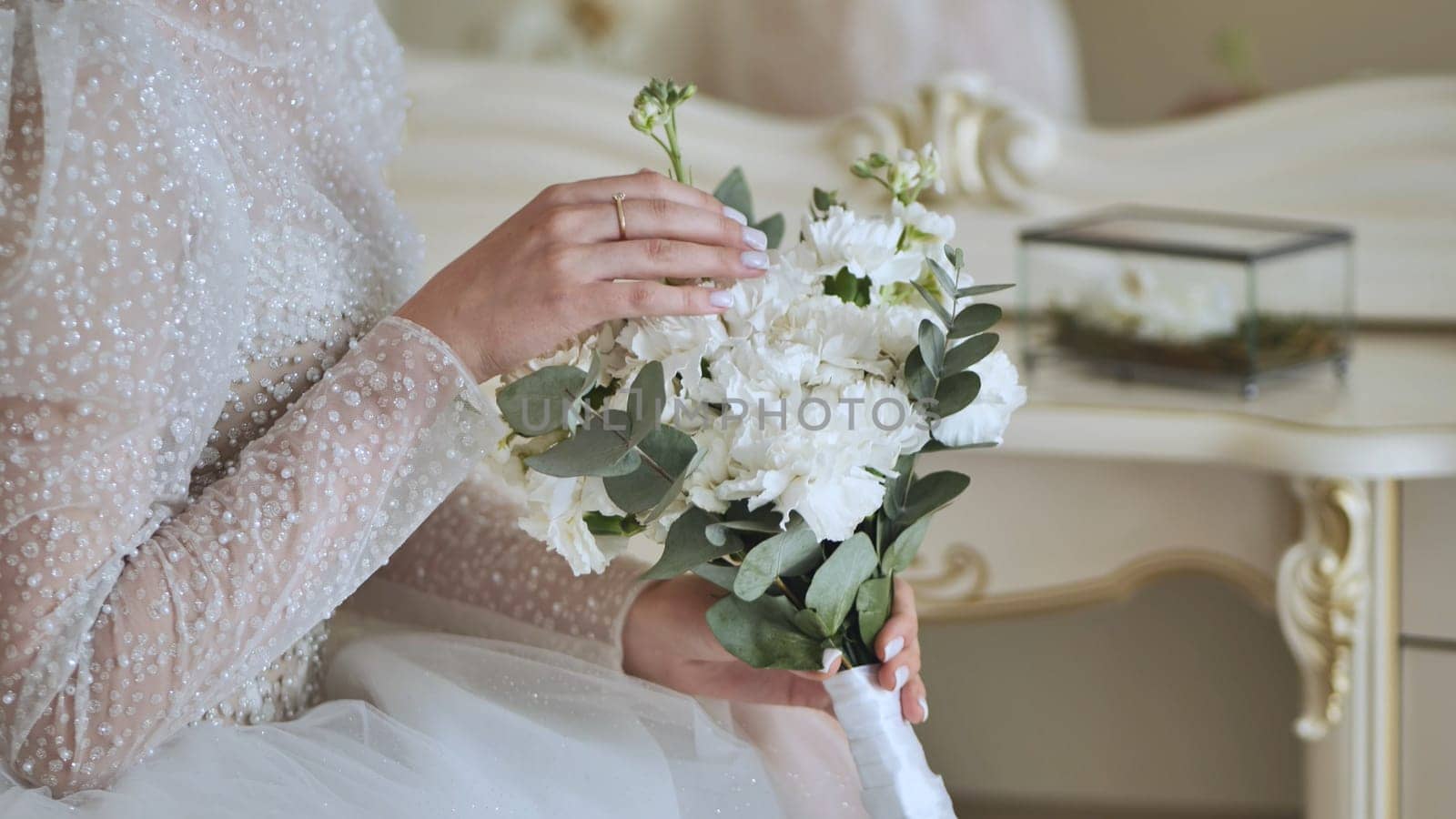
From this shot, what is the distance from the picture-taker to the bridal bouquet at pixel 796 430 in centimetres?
60

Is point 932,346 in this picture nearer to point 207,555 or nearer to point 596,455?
point 596,455

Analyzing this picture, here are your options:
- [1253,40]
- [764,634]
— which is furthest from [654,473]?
[1253,40]

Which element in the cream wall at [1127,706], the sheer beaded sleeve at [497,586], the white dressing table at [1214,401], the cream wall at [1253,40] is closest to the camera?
the sheer beaded sleeve at [497,586]

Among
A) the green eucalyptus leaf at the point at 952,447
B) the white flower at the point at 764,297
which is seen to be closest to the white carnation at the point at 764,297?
the white flower at the point at 764,297

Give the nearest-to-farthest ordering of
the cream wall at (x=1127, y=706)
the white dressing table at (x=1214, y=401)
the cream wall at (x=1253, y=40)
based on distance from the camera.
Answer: the white dressing table at (x=1214, y=401), the cream wall at (x=1253, y=40), the cream wall at (x=1127, y=706)

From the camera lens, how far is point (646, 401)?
2.00ft

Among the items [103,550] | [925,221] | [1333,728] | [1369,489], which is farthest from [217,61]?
[1333,728]

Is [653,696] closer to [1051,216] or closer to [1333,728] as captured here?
[1333,728]

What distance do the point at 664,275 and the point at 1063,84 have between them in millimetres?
900

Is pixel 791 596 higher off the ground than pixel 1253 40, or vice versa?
pixel 1253 40

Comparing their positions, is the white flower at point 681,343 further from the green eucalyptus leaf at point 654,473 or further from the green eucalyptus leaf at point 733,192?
the green eucalyptus leaf at point 733,192

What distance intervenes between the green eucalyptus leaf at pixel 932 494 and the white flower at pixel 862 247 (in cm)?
10

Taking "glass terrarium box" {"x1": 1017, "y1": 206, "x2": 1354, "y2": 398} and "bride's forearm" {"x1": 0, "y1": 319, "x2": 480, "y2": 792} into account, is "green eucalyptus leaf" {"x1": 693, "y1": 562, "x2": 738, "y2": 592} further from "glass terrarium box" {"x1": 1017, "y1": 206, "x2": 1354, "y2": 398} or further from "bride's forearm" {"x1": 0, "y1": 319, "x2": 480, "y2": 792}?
"glass terrarium box" {"x1": 1017, "y1": 206, "x2": 1354, "y2": 398}

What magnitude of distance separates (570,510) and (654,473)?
5cm
